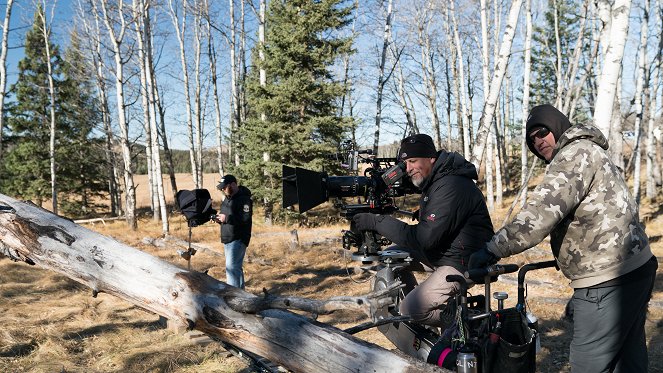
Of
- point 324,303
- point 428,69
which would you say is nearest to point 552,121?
point 324,303

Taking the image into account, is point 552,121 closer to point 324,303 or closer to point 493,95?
point 324,303

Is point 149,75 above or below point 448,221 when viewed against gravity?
above

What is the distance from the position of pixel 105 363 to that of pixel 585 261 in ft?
15.0

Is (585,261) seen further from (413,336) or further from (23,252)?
(23,252)

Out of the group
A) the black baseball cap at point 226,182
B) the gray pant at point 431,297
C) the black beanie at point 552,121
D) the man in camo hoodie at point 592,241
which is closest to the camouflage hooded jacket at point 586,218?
the man in camo hoodie at point 592,241

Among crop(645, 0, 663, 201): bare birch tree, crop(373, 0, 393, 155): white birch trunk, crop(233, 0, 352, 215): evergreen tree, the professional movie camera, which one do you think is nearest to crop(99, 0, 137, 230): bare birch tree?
crop(233, 0, 352, 215): evergreen tree

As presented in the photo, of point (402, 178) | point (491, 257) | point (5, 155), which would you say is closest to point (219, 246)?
point (402, 178)

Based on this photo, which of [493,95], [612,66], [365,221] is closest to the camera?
[365,221]

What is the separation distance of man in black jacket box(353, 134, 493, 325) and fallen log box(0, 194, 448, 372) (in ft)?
3.02

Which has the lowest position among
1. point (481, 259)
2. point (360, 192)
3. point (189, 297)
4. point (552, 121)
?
point (189, 297)

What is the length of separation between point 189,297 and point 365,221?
1.44m

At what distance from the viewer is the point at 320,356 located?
2.58 metres

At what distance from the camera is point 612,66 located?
5875 millimetres

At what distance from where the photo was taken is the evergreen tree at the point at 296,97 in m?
17.4
